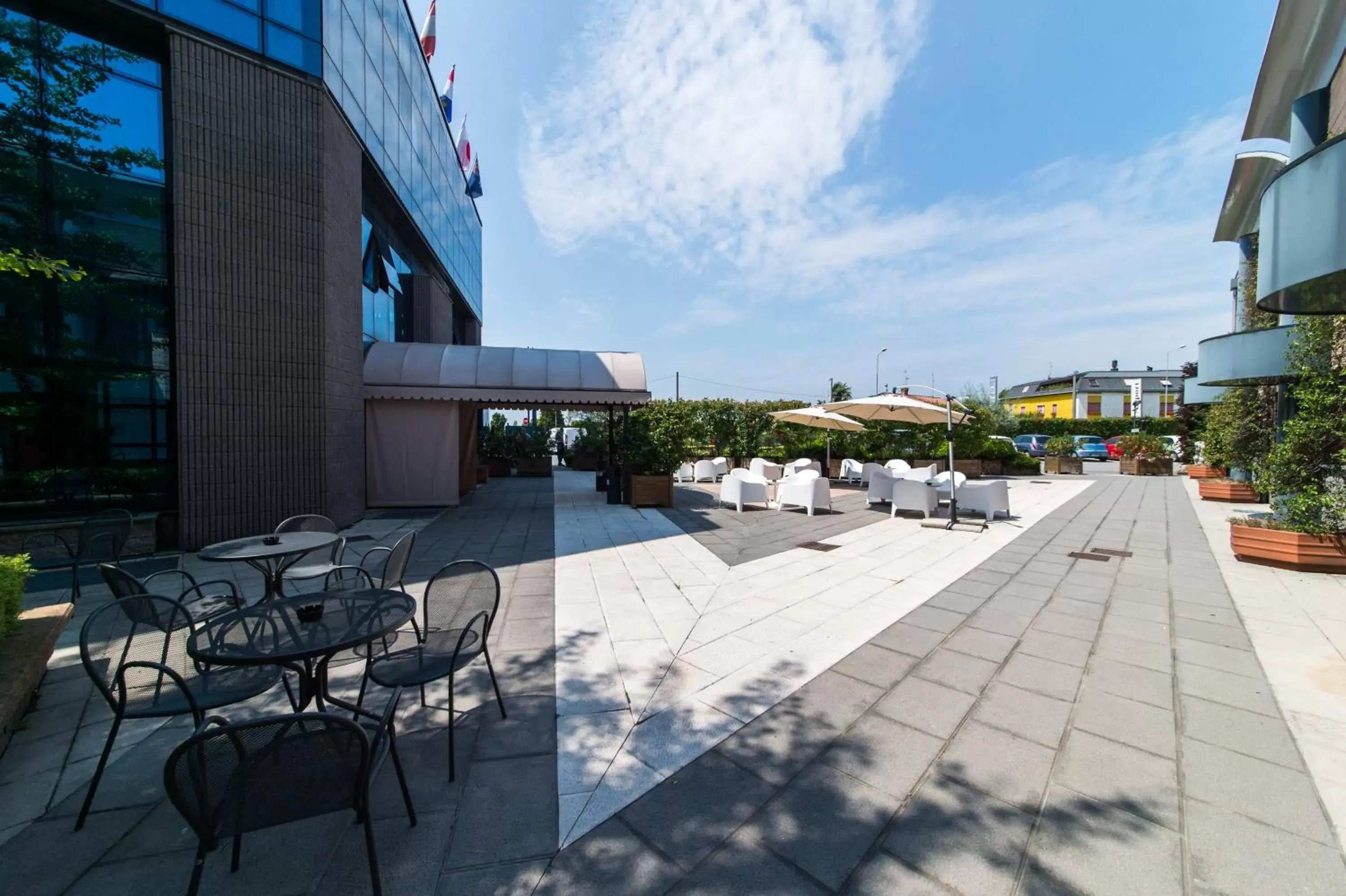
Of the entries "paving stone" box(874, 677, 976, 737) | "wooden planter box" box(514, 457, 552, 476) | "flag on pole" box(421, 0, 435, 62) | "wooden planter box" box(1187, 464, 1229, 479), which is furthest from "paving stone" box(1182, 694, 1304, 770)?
"flag on pole" box(421, 0, 435, 62)

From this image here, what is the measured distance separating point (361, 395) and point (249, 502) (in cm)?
295

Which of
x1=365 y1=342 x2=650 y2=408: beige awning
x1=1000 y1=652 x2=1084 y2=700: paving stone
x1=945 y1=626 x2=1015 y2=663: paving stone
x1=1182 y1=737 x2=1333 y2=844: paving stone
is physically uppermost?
x1=365 y1=342 x2=650 y2=408: beige awning

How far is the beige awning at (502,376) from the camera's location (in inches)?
408

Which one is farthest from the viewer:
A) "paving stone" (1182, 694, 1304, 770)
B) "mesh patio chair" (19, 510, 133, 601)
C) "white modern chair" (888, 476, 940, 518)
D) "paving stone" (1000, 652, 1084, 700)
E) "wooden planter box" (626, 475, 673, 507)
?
"wooden planter box" (626, 475, 673, 507)

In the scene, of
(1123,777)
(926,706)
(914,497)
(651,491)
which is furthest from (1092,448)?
(1123,777)

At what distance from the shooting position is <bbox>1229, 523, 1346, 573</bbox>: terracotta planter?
5750mm

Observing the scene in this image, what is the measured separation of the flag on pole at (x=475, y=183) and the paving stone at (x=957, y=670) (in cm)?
2223

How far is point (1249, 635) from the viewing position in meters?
4.09

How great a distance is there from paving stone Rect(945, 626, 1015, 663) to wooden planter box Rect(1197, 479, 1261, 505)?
13161 millimetres

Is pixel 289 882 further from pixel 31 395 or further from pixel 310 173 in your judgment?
pixel 310 173

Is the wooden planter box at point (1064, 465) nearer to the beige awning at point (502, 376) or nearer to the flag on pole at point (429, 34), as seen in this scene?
the beige awning at point (502, 376)

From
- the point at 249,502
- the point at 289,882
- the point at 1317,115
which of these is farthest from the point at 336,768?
the point at 1317,115

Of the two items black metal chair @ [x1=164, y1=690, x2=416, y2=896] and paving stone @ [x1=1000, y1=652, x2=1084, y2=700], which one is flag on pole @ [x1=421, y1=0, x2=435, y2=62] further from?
paving stone @ [x1=1000, y1=652, x2=1084, y2=700]

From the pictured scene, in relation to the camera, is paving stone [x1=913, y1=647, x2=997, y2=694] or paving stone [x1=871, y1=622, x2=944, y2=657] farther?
paving stone [x1=871, y1=622, x2=944, y2=657]
